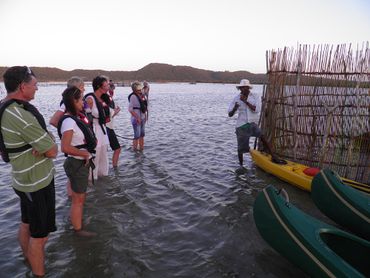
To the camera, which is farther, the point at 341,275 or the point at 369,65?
the point at 369,65

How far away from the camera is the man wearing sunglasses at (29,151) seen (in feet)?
9.09

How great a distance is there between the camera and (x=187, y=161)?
28.8ft

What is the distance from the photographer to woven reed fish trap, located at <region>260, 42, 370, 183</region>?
6.61m

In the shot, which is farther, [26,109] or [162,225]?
[162,225]

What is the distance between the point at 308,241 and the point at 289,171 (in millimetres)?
3543

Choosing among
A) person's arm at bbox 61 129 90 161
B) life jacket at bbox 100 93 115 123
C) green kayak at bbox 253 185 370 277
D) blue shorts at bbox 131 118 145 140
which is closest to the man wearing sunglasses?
person's arm at bbox 61 129 90 161

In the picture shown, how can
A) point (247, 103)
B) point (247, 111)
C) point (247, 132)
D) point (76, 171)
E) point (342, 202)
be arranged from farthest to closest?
point (247, 132), point (247, 111), point (247, 103), point (342, 202), point (76, 171)

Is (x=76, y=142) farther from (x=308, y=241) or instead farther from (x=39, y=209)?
(x=308, y=241)

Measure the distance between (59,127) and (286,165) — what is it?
16.4ft

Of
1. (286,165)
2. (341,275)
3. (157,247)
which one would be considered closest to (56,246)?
(157,247)

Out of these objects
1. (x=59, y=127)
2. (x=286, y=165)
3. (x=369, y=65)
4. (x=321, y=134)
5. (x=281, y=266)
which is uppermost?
(x=369, y=65)

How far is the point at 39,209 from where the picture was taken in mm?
3049

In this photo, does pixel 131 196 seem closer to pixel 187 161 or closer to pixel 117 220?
pixel 117 220

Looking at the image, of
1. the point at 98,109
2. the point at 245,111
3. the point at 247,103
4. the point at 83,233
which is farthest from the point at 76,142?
the point at 245,111
